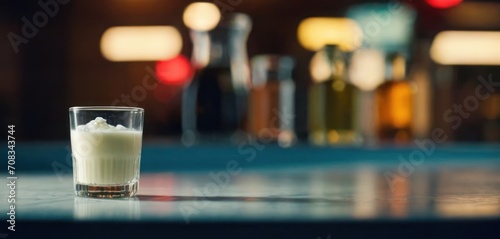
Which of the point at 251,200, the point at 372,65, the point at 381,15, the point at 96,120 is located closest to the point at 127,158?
the point at 96,120

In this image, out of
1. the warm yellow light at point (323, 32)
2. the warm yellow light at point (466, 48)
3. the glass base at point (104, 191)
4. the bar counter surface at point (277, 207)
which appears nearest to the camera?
the bar counter surface at point (277, 207)

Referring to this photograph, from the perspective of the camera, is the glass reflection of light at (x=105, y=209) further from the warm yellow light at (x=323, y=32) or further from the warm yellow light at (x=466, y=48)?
the warm yellow light at (x=466, y=48)

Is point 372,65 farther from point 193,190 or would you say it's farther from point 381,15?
point 193,190

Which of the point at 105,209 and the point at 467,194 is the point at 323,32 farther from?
the point at 105,209

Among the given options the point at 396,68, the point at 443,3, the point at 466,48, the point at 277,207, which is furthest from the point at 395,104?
the point at 466,48

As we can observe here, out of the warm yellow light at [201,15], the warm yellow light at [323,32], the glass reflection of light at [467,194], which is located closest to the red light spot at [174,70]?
the warm yellow light at [201,15]
